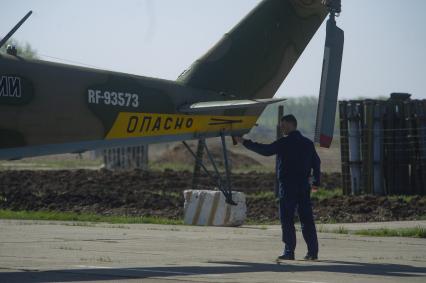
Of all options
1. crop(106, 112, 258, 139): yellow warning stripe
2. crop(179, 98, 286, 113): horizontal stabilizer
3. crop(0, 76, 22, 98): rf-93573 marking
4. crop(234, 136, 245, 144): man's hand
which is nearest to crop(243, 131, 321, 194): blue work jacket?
crop(234, 136, 245, 144): man's hand

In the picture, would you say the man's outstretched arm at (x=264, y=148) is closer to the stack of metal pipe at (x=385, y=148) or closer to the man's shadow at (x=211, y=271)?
the man's shadow at (x=211, y=271)

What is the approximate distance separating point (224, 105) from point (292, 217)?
2493 mm

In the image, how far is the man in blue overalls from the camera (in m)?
14.5

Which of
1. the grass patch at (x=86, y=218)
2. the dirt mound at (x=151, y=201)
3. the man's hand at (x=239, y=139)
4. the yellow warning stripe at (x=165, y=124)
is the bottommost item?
the grass patch at (x=86, y=218)

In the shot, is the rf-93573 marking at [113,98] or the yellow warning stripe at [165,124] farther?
the yellow warning stripe at [165,124]

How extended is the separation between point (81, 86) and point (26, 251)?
249 centimetres

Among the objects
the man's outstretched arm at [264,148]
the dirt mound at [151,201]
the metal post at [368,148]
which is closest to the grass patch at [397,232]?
the dirt mound at [151,201]

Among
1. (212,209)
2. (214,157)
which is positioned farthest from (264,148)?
(214,157)

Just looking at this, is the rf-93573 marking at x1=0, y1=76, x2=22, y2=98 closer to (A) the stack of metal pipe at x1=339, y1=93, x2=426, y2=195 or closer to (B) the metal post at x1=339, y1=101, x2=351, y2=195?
(A) the stack of metal pipe at x1=339, y1=93, x2=426, y2=195

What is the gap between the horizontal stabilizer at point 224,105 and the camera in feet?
52.1

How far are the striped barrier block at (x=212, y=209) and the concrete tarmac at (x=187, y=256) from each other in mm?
560

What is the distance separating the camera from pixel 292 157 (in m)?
14.5

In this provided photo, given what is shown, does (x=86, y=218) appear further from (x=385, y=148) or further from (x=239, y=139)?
(x=385, y=148)

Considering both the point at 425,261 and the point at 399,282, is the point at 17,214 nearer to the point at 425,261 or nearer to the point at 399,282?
the point at 425,261
